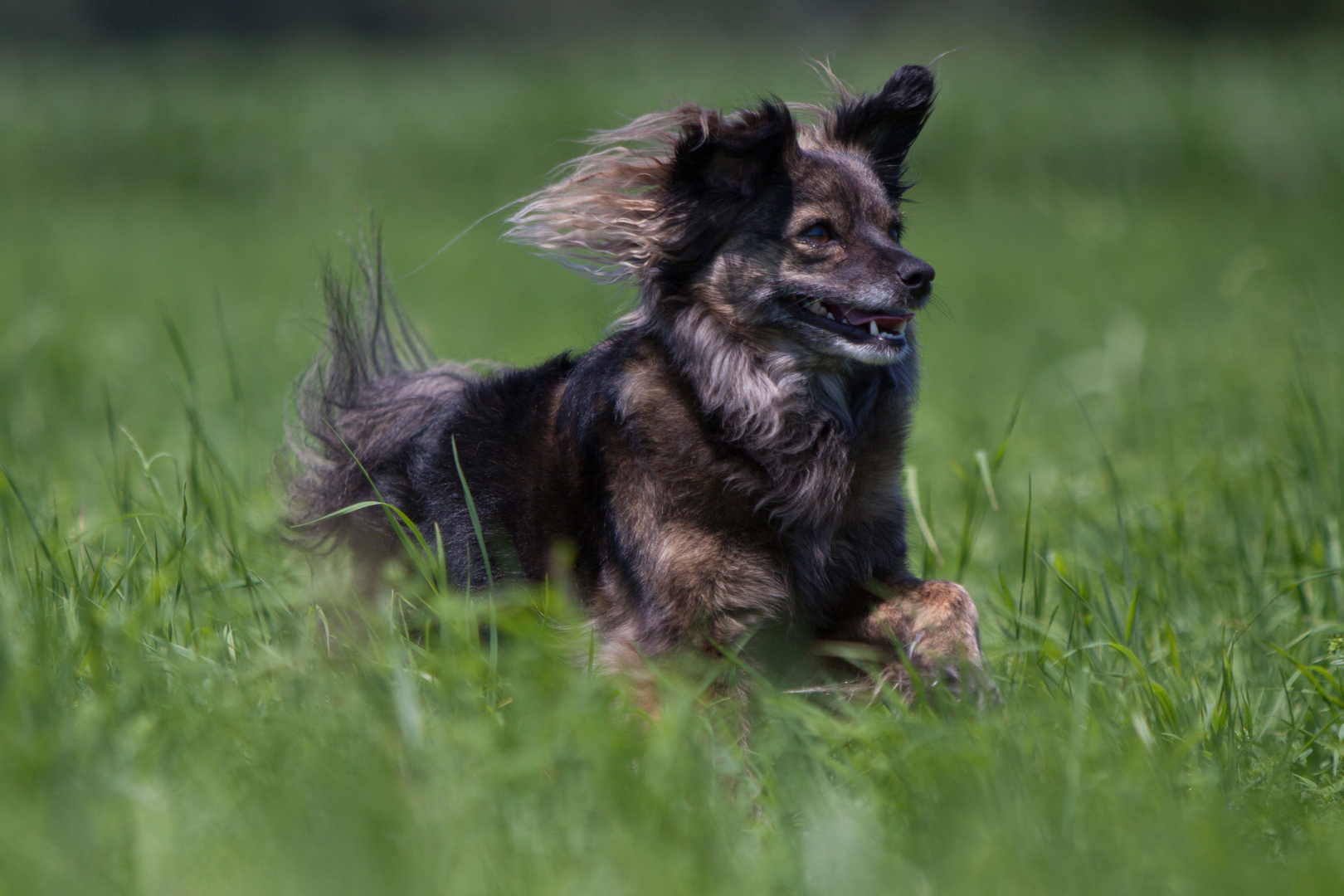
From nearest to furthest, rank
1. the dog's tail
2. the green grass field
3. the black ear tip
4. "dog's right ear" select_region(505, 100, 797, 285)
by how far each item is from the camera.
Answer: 1. the green grass field
2. "dog's right ear" select_region(505, 100, 797, 285)
3. the black ear tip
4. the dog's tail

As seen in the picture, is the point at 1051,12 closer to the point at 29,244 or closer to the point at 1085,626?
the point at 29,244

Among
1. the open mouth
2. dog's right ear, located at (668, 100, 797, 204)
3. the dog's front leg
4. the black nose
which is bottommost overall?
the dog's front leg

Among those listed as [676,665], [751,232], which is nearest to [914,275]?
[751,232]

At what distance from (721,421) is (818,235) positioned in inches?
20.3

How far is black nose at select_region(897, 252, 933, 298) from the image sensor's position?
2.59 m

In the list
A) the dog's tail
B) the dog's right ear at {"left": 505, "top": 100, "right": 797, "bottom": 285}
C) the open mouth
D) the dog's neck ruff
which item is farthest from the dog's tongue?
the dog's tail

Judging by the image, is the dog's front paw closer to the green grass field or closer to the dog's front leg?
the dog's front leg

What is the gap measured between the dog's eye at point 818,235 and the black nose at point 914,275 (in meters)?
0.21

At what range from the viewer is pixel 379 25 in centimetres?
2883

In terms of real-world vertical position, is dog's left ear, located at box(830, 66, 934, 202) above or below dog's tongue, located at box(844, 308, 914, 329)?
above

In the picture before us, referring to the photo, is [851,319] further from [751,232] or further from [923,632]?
[923,632]

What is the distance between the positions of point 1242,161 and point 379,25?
71.5 feet

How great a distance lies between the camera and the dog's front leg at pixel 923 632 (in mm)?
2480

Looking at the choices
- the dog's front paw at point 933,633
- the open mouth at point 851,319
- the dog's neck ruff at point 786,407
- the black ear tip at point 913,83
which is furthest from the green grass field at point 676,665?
the black ear tip at point 913,83
